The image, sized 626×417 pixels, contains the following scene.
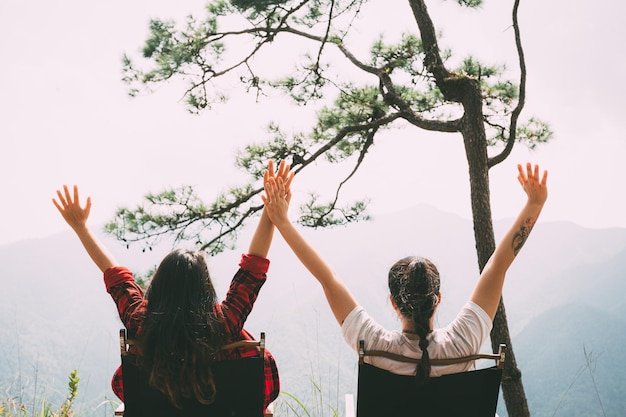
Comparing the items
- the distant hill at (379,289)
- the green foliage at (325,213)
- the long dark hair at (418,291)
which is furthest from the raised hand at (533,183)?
the distant hill at (379,289)

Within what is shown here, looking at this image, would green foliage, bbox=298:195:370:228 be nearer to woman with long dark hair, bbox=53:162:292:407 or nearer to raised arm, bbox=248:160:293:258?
raised arm, bbox=248:160:293:258

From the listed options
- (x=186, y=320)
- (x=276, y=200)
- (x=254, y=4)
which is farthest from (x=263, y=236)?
(x=254, y=4)

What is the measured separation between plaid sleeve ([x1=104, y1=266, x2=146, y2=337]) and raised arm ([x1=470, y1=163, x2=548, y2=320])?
→ 0.87 meters

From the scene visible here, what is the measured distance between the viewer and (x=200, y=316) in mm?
1277

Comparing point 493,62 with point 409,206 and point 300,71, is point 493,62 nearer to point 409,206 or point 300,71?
point 300,71

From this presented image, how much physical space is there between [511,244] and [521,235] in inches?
2.8

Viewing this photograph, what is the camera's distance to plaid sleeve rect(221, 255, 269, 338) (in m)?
1.35

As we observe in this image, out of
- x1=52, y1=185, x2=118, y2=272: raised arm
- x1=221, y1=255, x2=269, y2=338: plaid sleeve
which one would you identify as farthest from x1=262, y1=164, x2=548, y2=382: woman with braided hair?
x1=52, y1=185, x2=118, y2=272: raised arm

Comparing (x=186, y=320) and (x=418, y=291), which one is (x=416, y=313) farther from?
(x=186, y=320)

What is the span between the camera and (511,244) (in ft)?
4.77

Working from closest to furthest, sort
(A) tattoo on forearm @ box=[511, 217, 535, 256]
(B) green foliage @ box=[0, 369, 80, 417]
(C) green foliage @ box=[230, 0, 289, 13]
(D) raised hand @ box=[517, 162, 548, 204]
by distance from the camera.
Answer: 1. (A) tattoo on forearm @ box=[511, 217, 535, 256]
2. (D) raised hand @ box=[517, 162, 548, 204]
3. (B) green foliage @ box=[0, 369, 80, 417]
4. (C) green foliage @ box=[230, 0, 289, 13]

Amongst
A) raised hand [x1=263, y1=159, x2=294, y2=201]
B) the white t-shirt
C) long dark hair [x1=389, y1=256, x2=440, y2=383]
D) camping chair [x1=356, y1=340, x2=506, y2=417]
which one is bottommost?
camping chair [x1=356, y1=340, x2=506, y2=417]

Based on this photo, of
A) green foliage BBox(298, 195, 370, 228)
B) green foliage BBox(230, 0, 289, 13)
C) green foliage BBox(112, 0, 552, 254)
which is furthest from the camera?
green foliage BBox(298, 195, 370, 228)

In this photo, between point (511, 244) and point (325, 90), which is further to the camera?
point (325, 90)
